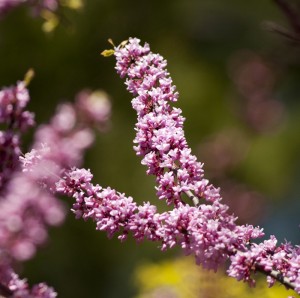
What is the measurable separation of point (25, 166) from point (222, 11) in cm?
847

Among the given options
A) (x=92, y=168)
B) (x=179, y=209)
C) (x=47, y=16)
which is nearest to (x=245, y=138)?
(x=92, y=168)

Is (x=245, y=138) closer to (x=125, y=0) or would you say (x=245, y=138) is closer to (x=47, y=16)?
(x=125, y=0)


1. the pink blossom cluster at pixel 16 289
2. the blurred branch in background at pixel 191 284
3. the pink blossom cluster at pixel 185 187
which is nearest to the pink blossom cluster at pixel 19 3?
the pink blossom cluster at pixel 185 187

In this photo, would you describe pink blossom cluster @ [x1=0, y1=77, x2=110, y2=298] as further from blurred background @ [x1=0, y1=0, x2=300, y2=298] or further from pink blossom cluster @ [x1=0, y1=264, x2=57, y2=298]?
blurred background @ [x1=0, y1=0, x2=300, y2=298]

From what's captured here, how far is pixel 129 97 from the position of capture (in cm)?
934

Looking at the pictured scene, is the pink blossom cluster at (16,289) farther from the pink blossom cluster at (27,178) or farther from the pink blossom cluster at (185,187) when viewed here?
the pink blossom cluster at (185,187)

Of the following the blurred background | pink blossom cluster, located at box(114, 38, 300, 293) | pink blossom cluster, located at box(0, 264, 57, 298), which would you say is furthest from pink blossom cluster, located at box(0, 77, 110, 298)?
the blurred background

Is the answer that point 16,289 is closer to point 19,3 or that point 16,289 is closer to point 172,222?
point 172,222

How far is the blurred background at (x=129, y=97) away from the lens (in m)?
8.59

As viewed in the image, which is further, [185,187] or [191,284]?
[191,284]

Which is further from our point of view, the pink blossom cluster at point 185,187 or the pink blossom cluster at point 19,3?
the pink blossom cluster at point 19,3

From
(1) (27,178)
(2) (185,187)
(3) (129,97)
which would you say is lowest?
(1) (27,178)

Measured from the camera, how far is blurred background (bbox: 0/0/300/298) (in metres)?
8.59

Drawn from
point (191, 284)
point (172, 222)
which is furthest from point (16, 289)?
point (191, 284)
